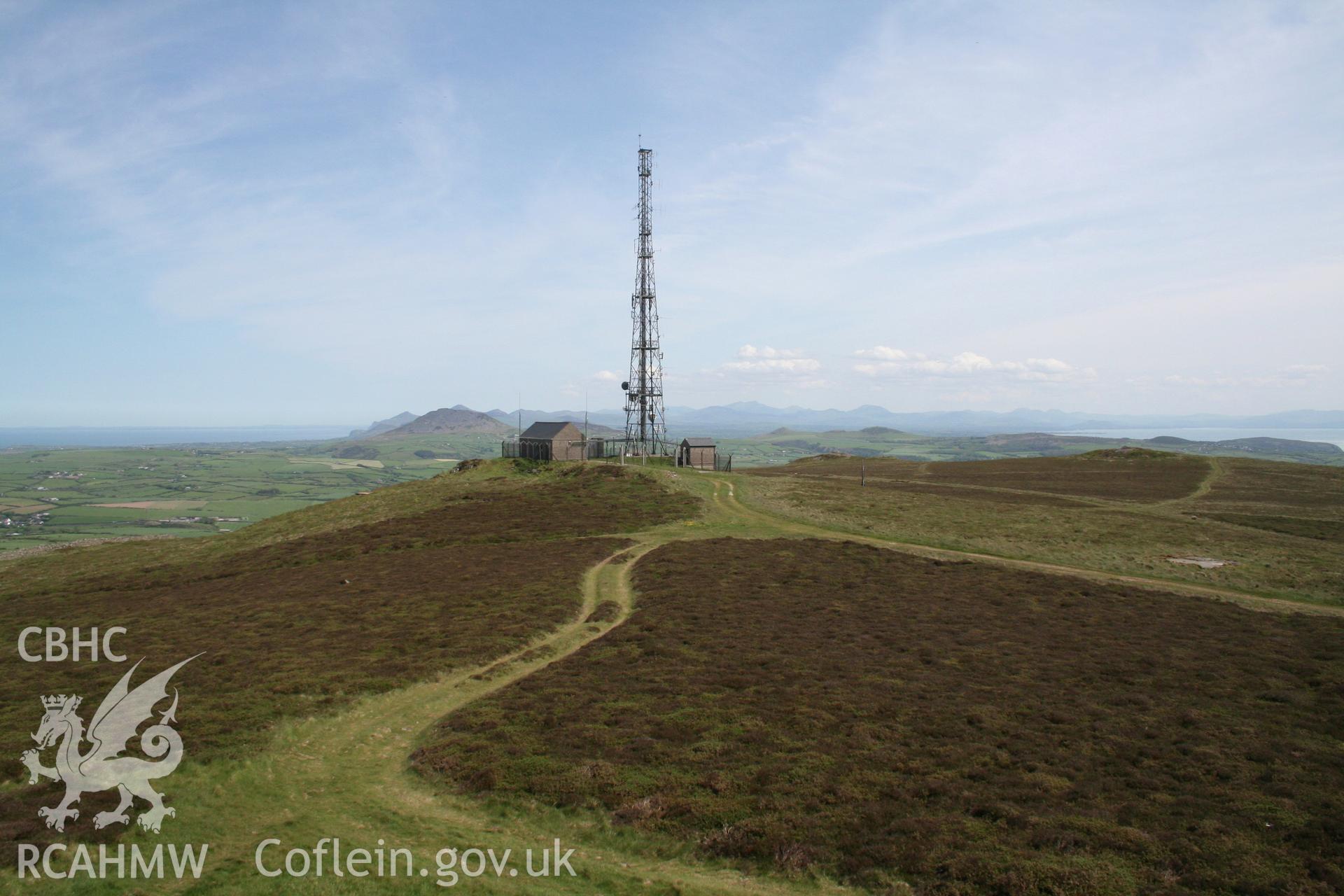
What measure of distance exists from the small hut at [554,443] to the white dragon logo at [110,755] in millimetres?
63136

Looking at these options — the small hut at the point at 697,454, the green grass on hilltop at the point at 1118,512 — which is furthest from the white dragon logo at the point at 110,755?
the small hut at the point at 697,454

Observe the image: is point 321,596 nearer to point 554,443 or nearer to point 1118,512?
point 554,443

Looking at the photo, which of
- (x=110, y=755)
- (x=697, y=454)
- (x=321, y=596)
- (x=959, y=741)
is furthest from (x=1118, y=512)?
(x=110, y=755)

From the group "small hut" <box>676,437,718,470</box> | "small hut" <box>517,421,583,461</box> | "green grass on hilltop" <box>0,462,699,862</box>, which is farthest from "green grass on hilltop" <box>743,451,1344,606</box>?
"small hut" <box>517,421,583,461</box>

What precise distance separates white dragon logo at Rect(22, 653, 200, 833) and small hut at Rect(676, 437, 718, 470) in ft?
231

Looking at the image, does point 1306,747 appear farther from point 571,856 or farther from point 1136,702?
point 571,856

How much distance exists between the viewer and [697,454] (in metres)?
91.8

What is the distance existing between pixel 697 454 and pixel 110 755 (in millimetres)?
75333

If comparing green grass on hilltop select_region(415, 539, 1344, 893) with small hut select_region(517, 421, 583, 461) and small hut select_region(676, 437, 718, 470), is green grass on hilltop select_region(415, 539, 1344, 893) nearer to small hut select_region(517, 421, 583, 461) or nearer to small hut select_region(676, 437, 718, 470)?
small hut select_region(517, 421, 583, 461)

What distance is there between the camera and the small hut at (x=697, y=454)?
9106cm

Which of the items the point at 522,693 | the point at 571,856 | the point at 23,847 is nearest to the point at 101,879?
the point at 23,847

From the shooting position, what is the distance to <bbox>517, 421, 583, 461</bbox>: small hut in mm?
87438

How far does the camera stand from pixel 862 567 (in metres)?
43.2

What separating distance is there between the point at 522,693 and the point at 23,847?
13.8 meters
